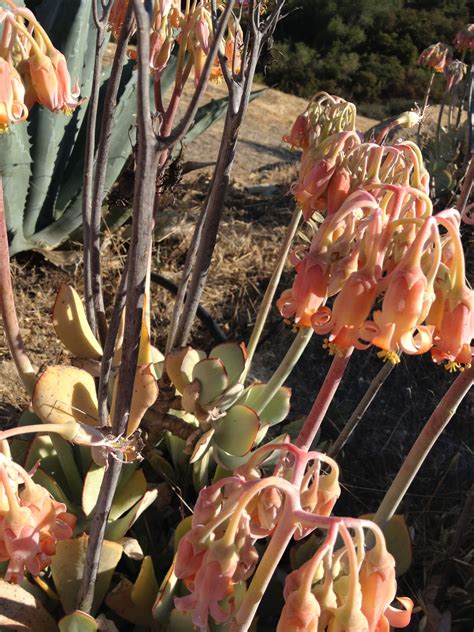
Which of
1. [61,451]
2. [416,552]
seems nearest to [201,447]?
[61,451]

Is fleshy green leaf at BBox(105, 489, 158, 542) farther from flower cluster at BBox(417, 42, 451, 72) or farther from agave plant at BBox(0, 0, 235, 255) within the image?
flower cluster at BBox(417, 42, 451, 72)

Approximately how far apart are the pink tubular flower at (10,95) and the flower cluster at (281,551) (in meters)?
0.61

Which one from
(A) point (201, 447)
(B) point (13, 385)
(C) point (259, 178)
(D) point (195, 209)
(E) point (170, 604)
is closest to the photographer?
(E) point (170, 604)

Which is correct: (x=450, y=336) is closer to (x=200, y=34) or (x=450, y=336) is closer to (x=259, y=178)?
(x=200, y=34)

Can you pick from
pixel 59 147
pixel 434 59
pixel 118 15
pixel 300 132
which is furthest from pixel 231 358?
pixel 434 59

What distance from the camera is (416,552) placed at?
173 cm

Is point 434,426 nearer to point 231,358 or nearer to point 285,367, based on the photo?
point 285,367

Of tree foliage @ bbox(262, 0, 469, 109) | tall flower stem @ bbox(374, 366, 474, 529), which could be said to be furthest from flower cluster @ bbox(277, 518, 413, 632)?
tree foliage @ bbox(262, 0, 469, 109)

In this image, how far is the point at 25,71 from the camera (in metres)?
1.08

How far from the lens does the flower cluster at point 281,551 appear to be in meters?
0.70

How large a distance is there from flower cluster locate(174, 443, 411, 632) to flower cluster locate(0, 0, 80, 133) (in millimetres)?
630

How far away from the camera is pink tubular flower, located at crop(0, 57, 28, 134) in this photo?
38.6 inches

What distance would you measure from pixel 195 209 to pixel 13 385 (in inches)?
59.4

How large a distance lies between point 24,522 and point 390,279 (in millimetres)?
550
